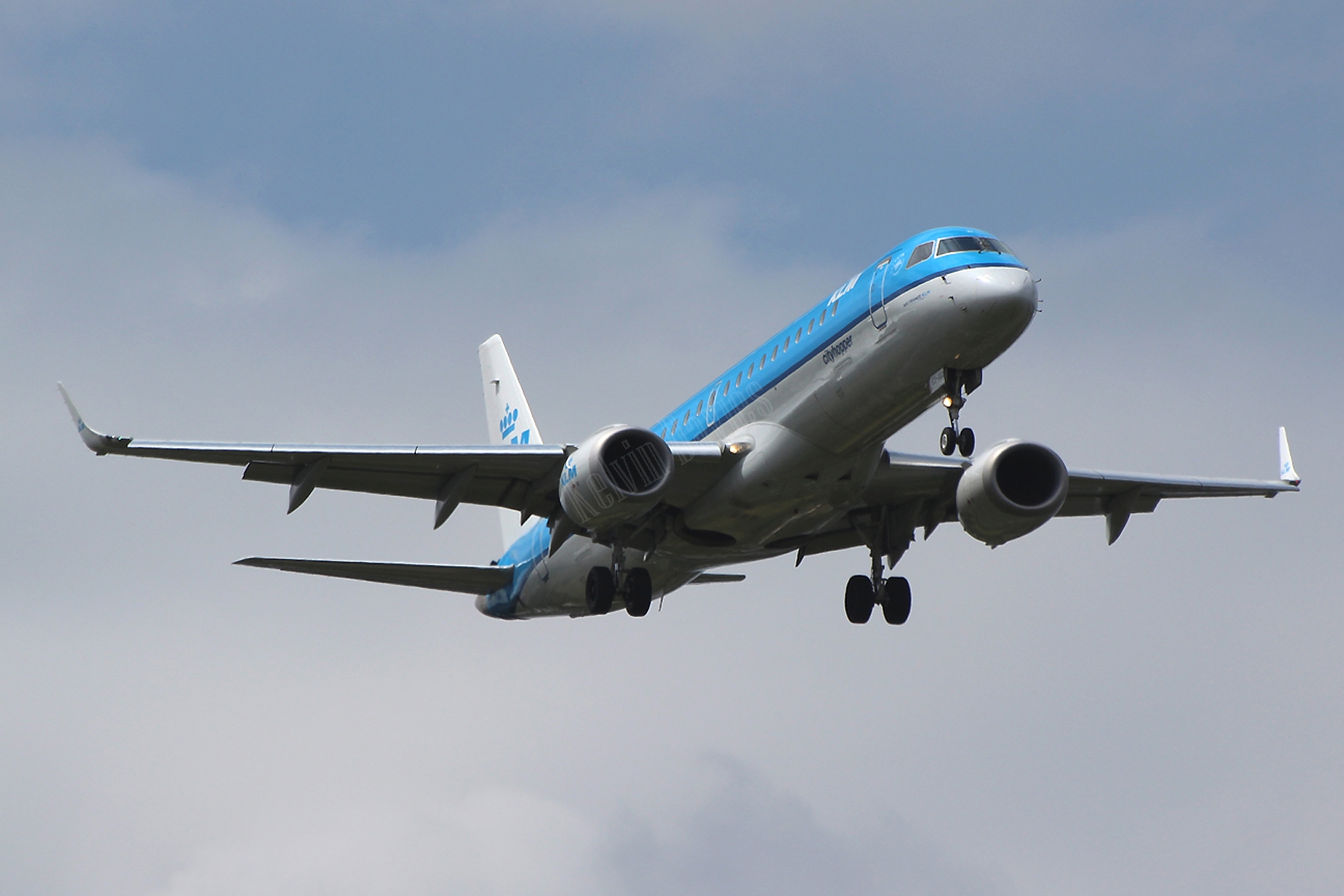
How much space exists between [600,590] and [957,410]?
885cm

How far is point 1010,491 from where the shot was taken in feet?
106

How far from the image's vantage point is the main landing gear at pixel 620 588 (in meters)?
33.6

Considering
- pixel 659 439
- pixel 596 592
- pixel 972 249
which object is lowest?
pixel 596 592

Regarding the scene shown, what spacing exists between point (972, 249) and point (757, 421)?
4.93 metres

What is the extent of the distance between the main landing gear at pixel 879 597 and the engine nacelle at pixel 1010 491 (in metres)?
3.17

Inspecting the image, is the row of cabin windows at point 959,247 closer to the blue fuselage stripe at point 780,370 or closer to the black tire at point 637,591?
the blue fuselage stripe at point 780,370

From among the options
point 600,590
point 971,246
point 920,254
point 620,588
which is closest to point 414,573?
point 600,590

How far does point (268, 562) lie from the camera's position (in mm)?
33000

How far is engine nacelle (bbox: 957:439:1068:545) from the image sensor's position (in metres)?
31.8

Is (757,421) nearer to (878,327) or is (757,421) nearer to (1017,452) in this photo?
(878,327)

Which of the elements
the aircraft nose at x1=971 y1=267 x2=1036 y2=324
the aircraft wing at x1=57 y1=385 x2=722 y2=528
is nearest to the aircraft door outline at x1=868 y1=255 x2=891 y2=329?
the aircraft nose at x1=971 y1=267 x2=1036 y2=324

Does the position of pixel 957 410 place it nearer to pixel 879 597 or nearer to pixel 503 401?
pixel 879 597

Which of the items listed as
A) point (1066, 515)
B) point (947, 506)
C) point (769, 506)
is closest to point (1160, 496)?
point (1066, 515)

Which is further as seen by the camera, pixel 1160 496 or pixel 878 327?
pixel 1160 496
